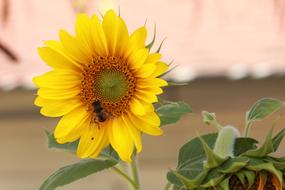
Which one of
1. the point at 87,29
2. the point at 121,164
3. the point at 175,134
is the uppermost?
the point at 87,29

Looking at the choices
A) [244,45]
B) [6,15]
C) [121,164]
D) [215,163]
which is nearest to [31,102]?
[6,15]

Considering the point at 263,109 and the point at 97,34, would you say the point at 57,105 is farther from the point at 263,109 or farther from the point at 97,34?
the point at 263,109

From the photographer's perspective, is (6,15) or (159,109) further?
(6,15)

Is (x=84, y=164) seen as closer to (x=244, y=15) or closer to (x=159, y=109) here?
(x=159, y=109)

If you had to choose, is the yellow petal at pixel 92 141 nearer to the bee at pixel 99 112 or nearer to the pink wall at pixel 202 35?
the bee at pixel 99 112

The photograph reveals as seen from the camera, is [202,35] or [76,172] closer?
[76,172]

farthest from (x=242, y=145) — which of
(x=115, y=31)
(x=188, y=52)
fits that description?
(x=188, y=52)
